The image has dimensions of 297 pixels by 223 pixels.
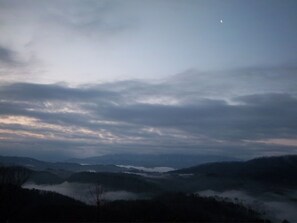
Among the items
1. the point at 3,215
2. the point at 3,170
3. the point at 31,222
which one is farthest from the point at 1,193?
the point at 31,222

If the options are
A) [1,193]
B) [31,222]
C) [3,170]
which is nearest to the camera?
[1,193]

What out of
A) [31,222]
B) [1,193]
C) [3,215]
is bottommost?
[31,222]

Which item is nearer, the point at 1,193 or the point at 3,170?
the point at 1,193

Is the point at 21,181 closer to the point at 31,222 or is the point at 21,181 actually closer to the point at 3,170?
the point at 3,170

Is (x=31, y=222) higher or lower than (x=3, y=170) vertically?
lower

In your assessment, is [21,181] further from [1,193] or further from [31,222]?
[31,222]

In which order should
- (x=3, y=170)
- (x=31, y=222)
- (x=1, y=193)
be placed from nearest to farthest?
(x=1, y=193)
(x=3, y=170)
(x=31, y=222)

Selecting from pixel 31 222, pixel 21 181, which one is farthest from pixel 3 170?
pixel 31 222

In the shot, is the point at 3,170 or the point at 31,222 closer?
the point at 3,170

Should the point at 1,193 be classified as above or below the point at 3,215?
above
